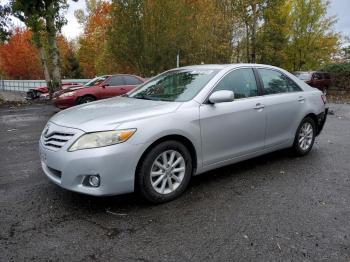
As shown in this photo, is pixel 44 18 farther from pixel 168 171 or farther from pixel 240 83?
pixel 168 171

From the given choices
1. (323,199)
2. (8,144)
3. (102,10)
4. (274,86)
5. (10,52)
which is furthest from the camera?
(10,52)

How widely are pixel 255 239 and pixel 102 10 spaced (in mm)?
41124

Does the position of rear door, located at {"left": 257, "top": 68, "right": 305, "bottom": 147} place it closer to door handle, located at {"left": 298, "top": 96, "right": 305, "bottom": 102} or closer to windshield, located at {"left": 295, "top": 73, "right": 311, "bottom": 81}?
door handle, located at {"left": 298, "top": 96, "right": 305, "bottom": 102}

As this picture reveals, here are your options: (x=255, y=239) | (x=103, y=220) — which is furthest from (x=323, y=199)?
(x=103, y=220)

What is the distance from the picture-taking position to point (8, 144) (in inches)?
283

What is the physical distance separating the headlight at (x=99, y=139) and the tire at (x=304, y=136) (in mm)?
3249

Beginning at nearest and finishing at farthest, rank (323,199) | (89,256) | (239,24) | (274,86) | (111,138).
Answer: (89,256), (111,138), (323,199), (274,86), (239,24)

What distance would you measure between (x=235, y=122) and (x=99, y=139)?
1.83 m

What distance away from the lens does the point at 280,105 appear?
523cm

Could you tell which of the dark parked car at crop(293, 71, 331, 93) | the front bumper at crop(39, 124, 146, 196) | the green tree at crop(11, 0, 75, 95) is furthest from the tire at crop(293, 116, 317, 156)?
the dark parked car at crop(293, 71, 331, 93)

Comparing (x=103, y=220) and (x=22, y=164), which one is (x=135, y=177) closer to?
(x=103, y=220)

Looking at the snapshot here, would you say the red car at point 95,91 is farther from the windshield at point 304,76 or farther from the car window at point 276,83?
the windshield at point 304,76

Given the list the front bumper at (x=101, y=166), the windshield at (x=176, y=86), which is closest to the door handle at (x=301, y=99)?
the windshield at (x=176, y=86)

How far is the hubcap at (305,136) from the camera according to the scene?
581cm
